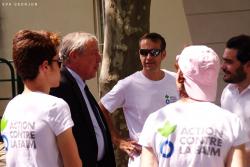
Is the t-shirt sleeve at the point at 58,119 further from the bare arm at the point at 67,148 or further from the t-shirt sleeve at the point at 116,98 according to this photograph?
the t-shirt sleeve at the point at 116,98

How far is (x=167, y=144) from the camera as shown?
249 centimetres

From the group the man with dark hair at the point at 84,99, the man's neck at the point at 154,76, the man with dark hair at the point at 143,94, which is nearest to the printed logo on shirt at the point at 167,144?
the man with dark hair at the point at 84,99

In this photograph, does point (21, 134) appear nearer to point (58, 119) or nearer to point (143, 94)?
point (58, 119)

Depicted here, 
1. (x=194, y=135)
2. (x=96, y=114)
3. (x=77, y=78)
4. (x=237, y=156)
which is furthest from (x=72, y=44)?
(x=237, y=156)

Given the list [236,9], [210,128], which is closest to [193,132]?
[210,128]

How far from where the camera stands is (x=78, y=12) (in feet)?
30.3

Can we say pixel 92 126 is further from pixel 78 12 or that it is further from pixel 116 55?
→ pixel 78 12

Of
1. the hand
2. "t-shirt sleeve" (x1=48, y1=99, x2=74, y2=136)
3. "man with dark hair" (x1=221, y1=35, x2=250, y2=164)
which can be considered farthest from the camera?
the hand

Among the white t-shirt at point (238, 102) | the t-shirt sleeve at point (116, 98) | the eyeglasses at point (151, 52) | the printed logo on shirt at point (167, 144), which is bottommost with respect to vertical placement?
the t-shirt sleeve at point (116, 98)

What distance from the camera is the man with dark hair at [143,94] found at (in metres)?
4.30

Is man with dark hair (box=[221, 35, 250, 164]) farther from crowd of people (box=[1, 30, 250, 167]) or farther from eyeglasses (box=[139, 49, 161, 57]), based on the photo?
eyeglasses (box=[139, 49, 161, 57])

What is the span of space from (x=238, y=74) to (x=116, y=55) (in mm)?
1978

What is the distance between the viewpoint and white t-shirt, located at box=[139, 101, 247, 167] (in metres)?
2.42

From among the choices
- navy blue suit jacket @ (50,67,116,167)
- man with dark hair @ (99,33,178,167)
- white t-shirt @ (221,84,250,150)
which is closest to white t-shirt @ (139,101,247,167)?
navy blue suit jacket @ (50,67,116,167)
